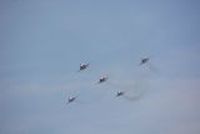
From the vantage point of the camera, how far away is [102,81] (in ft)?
44.6

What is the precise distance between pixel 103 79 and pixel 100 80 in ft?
0.39

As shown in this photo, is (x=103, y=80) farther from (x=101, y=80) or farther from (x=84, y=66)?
(x=84, y=66)

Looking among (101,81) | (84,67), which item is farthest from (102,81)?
→ (84,67)

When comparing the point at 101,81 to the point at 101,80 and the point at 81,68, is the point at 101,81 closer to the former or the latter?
the point at 101,80

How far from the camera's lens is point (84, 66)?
13.3 m

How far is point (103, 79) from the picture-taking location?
534 inches

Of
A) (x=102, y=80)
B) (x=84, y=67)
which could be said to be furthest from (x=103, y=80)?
(x=84, y=67)

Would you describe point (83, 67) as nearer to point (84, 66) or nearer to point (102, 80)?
point (84, 66)

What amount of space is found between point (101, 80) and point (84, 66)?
0.87 m

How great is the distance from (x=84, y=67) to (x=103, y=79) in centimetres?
88

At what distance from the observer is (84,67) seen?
1325cm

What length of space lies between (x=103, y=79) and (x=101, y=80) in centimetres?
8

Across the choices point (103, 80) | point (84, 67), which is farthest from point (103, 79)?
point (84, 67)

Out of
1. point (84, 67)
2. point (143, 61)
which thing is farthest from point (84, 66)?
point (143, 61)
